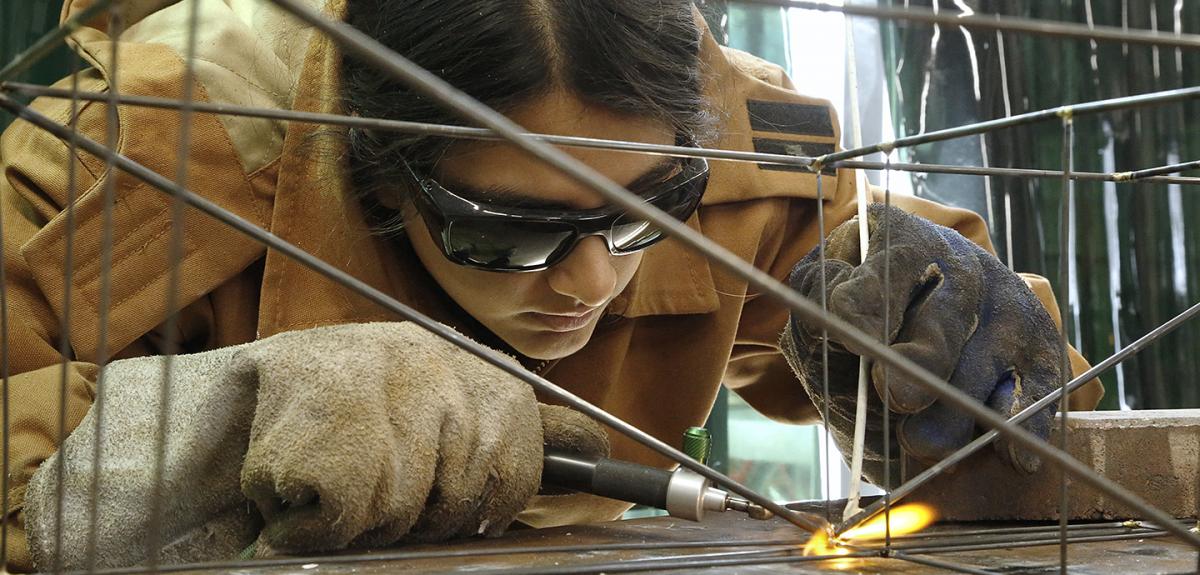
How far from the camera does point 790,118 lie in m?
1.24

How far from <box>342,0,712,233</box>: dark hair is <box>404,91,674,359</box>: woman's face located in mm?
14

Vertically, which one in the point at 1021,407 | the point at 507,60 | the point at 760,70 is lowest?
the point at 1021,407

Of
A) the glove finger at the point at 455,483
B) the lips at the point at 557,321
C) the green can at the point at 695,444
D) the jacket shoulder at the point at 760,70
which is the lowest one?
the glove finger at the point at 455,483

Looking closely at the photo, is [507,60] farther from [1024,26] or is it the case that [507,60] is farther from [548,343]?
[1024,26]

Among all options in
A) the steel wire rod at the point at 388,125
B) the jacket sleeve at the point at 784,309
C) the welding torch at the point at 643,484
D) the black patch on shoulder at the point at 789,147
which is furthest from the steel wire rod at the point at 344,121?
the jacket sleeve at the point at 784,309

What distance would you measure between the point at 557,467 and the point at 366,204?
14.3 inches

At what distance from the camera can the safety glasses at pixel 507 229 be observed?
2.74ft

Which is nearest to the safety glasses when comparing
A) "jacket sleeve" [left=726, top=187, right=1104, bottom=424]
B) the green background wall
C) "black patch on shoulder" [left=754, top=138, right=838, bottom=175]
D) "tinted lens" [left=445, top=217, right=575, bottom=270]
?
"tinted lens" [left=445, top=217, right=575, bottom=270]

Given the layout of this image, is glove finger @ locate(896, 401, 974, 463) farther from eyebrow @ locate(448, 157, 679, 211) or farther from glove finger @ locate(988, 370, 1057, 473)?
eyebrow @ locate(448, 157, 679, 211)

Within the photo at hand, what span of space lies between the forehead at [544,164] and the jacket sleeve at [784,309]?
0.44 meters

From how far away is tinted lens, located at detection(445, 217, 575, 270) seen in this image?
2.76 ft

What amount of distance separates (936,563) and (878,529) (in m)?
0.15

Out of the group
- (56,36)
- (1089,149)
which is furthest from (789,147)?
(1089,149)

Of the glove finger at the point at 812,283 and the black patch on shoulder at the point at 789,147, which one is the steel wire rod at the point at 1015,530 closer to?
the glove finger at the point at 812,283
